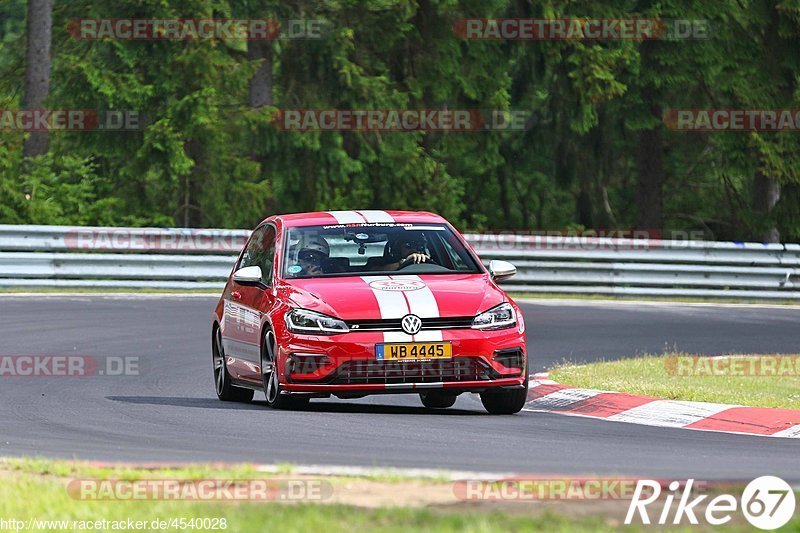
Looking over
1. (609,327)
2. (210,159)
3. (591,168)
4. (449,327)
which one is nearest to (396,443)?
(449,327)

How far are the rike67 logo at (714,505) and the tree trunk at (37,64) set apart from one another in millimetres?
24189

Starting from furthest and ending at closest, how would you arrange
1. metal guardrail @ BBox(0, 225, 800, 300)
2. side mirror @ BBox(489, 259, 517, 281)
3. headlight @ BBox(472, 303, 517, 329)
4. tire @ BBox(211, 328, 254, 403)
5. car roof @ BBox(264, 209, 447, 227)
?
metal guardrail @ BBox(0, 225, 800, 300)
tire @ BBox(211, 328, 254, 403)
car roof @ BBox(264, 209, 447, 227)
side mirror @ BBox(489, 259, 517, 281)
headlight @ BBox(472, 303, 517, 329)

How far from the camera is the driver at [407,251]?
12.6m

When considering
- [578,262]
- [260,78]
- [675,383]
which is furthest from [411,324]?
[260,78]

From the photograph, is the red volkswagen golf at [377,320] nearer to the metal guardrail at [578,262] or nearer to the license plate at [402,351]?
the license plate at [402,351]

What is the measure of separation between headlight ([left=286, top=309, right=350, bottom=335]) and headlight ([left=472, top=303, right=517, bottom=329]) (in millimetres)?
968

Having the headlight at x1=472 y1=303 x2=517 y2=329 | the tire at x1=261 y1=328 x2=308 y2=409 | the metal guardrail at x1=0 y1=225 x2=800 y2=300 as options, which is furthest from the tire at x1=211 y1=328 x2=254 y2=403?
the metal guardrail at x1=0 y1=225 x2=800 y2=300

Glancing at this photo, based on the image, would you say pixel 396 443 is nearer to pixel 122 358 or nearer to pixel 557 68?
pixel 122 358

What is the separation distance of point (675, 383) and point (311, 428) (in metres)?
4.74

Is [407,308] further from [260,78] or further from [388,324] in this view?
[260,78]

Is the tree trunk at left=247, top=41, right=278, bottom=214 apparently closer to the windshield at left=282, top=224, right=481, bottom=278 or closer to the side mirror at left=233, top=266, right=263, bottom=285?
the windshield at left=282, top=224, right=481, bottom=278

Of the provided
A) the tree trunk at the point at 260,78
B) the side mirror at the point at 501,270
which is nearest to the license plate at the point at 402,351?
the side mirror at the point at 501,270

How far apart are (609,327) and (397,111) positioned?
13.2m

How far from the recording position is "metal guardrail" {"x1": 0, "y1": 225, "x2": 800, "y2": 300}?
2475 centimetres
